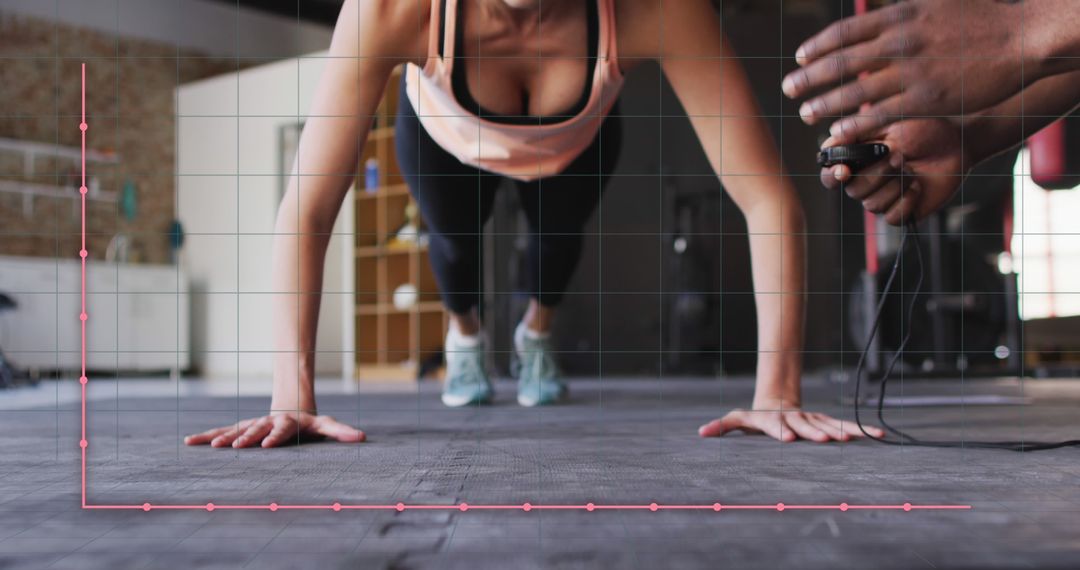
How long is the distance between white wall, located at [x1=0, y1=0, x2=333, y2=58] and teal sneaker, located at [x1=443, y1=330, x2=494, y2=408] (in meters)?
2.98

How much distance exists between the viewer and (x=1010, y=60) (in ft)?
4.80

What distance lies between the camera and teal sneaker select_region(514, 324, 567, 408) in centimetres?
219

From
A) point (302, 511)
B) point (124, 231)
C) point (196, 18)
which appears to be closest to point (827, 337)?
point (302, 511)

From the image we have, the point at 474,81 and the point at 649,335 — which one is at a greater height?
the point at 474,81

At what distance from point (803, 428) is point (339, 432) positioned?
773mm

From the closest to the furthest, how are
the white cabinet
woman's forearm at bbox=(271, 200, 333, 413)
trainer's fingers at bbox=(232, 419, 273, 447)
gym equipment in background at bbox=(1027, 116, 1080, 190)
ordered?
Answer: trainer's fingers at bbox=(232, 419, 273, 447) < woman's forearm at bbox=(271, 200, 333, 413) < gym equipment in background at bbox=(1027, 116, 1080, 190) < the white cabinet

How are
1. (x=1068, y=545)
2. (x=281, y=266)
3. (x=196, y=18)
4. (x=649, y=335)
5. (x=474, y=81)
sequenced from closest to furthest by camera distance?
1. (x=1068, y=545)
2. (x=281, y=266)
3. (x=474, y=81)
4. (x=649, y=335)
5. (x=196, y=18)

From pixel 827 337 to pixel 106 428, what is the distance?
3.32m

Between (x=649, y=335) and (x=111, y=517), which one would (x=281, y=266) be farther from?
(x=649, y=335)

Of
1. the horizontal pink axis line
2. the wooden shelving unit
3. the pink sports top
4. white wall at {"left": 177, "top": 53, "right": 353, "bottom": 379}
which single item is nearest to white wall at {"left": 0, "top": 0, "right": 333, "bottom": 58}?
white wall at {"left": 177, "top": 53, "right": 353, "bottom": 379}

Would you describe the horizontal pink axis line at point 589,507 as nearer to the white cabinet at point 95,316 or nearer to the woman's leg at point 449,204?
the woman's leg at point 449,204

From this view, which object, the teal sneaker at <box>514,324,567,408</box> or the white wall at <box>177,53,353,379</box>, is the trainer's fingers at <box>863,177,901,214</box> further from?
the white wall at <box>177,53,353,379</box>

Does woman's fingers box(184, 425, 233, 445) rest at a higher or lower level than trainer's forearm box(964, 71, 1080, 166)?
lower

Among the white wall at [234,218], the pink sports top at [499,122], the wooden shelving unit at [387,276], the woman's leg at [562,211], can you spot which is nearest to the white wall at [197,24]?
the white wall at [234,218]
